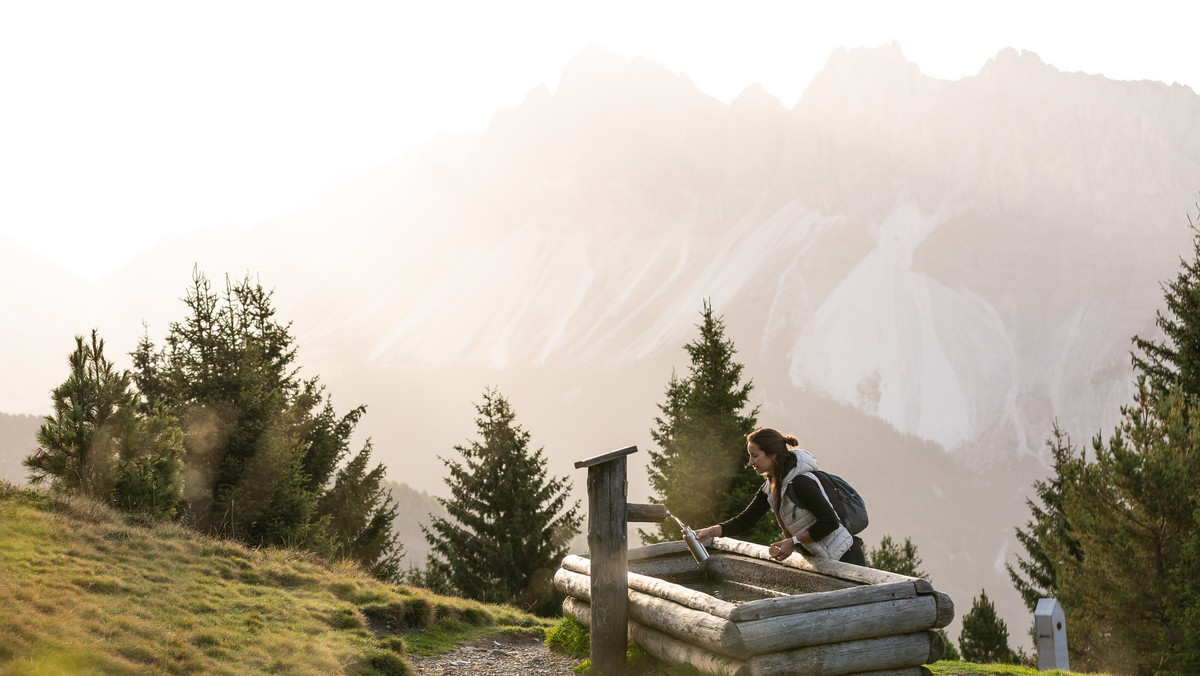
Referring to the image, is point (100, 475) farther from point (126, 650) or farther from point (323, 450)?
point (323, 450)

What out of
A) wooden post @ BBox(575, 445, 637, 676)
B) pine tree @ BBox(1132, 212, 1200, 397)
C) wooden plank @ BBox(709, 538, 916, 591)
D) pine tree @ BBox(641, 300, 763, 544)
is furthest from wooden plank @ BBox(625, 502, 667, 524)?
pine tree @ BBox(1132, 212, 1200, 397)

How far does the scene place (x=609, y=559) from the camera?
289 inches

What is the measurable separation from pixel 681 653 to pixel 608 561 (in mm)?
1140

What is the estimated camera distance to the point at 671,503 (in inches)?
801

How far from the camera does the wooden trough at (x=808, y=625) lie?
5.84 metres

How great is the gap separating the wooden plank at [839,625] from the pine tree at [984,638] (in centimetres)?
2112

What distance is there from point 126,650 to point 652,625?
14.6 ft

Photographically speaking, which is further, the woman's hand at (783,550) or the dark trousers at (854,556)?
the dark trousers at (854,556)

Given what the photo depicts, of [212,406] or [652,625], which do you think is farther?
[212,406]

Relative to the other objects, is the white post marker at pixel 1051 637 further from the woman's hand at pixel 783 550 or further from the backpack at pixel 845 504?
the woman's hand at pixel 783 550

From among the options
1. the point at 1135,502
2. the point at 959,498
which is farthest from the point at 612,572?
the point at 959,498

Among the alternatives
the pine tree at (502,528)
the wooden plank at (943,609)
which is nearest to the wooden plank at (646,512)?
the wooden plank at (943,609)

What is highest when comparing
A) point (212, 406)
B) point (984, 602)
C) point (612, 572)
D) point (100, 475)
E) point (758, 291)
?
point (758, 291)

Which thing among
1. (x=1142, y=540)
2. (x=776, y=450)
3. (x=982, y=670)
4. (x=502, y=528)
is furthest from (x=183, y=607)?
(x=502, y=528)
